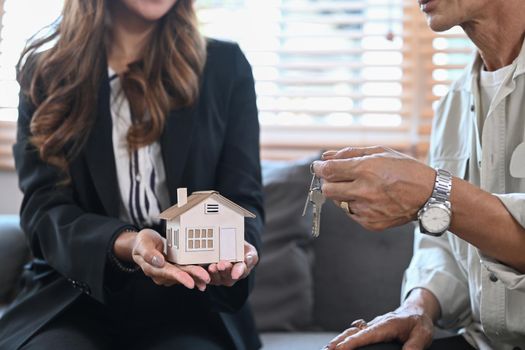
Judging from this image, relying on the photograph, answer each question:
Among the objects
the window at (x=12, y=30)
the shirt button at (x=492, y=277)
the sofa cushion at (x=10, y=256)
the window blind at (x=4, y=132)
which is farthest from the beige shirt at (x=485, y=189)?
the window blind at (x=4, y=132)

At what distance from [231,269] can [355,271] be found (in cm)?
94

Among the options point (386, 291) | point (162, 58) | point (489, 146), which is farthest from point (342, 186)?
point (386, 291)

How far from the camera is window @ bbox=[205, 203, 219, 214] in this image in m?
1.06

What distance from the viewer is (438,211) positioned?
96 cm

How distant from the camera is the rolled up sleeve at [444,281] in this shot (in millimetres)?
1287

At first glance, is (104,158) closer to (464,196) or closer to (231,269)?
(231,269)

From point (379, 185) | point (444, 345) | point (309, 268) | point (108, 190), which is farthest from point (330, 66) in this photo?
point (379, 185)

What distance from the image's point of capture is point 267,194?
1.97 metres

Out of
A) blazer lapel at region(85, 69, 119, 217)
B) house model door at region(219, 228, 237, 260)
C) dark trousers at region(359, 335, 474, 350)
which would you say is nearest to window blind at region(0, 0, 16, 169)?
blazer lapel at region(85, 69, 119, 217)

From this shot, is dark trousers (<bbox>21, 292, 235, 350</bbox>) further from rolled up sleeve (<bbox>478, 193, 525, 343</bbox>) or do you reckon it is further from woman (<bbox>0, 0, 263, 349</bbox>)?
rolled up sleeve (<bbox>478, 193, 525, 343</bbox>)

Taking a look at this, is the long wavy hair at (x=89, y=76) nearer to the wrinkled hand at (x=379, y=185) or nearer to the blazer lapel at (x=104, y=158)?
the blazer lapel at (x=104, y=158)

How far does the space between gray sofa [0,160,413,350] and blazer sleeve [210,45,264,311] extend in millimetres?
528

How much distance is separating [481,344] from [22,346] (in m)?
0.79

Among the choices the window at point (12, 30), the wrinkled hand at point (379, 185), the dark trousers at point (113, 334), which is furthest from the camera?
the window at point (12, 30)
